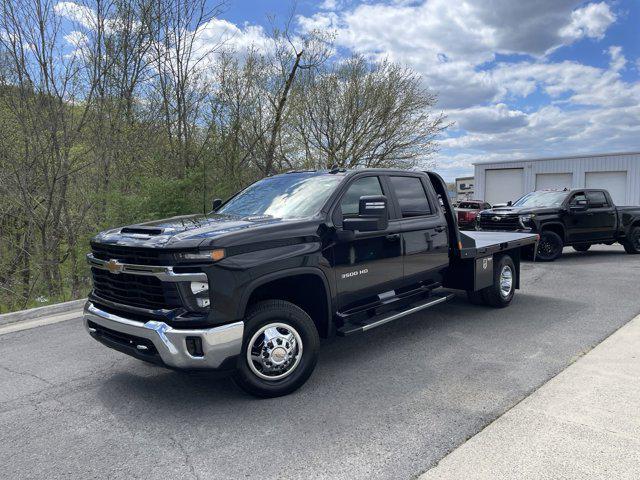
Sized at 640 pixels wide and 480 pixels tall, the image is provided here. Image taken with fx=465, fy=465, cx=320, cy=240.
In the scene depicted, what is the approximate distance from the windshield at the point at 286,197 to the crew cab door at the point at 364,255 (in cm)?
21

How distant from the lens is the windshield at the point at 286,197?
4375 millimetres

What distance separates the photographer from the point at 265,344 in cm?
367

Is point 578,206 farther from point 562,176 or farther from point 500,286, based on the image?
point 562,176

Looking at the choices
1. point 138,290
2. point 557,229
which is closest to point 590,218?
point 557,229

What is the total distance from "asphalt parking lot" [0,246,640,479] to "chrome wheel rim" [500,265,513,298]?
2.99ft

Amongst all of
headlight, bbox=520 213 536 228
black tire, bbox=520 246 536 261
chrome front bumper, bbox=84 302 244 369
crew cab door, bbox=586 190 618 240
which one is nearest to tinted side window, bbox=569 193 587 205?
crew cab door, bbox=586 190 618 240

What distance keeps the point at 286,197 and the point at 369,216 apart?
0.98m

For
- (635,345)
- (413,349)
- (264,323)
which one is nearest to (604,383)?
(635,345)

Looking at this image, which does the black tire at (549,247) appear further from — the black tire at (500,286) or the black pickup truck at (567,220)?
the black tire at (500,286)

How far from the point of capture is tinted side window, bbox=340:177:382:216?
4484 millimetres

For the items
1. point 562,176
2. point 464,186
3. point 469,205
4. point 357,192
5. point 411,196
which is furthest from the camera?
point 464,186

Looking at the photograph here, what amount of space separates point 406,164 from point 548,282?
13815 millimetres

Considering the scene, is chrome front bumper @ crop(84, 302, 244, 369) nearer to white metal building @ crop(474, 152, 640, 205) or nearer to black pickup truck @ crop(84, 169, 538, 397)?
black pickup truck @ crop(84, 169, 538, 397)

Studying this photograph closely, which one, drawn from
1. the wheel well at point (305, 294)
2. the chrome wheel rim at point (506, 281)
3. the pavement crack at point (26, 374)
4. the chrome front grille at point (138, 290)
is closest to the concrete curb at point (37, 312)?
the pavement crack at point (26, 374)
